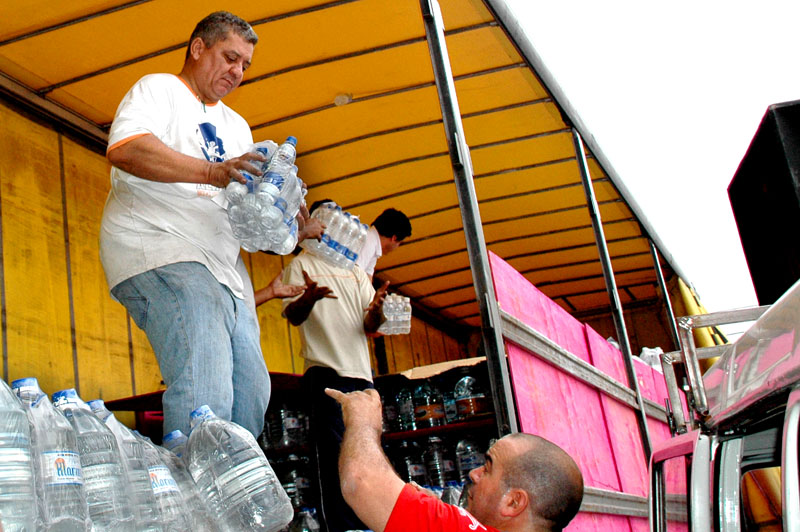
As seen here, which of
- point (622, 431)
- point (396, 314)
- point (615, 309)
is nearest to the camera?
point (396, 314)

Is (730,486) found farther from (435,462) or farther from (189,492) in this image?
(435,462)

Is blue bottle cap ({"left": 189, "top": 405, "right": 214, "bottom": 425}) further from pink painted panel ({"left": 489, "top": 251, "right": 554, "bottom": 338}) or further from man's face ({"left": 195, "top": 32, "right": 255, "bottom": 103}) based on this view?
pink painted panel ({"left": 489, "top": 251, "right": 554, "bottom": 338})

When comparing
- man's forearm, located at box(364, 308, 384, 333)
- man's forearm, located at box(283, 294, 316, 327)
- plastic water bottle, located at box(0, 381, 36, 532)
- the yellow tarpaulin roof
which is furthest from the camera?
the yellow tarpaulin roof

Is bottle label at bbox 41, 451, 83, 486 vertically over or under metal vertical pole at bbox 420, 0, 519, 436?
under

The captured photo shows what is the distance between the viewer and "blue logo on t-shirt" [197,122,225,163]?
2764mm

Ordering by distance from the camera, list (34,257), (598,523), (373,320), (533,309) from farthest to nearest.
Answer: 1. (34,257)
2. (373,320)
3. (533,309)
4. (598,523)

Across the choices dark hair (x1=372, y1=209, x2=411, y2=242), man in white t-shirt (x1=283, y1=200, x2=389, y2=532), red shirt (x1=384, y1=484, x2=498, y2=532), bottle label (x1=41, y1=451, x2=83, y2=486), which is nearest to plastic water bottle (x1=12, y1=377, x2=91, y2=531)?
bottle label (x1=41, y1=451, x2=83, y2=486)

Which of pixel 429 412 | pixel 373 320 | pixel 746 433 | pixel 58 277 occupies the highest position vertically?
pixel 58 277

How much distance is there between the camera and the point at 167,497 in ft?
6.42

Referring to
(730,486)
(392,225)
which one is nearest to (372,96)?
(392,225)

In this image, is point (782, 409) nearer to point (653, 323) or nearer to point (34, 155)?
point (34, 155)

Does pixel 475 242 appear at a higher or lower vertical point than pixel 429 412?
higher

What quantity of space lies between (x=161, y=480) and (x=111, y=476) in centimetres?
12

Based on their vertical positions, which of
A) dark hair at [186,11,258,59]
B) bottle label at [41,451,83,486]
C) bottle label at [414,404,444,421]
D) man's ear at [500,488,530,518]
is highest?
dark hair at [186,11,258,59]
